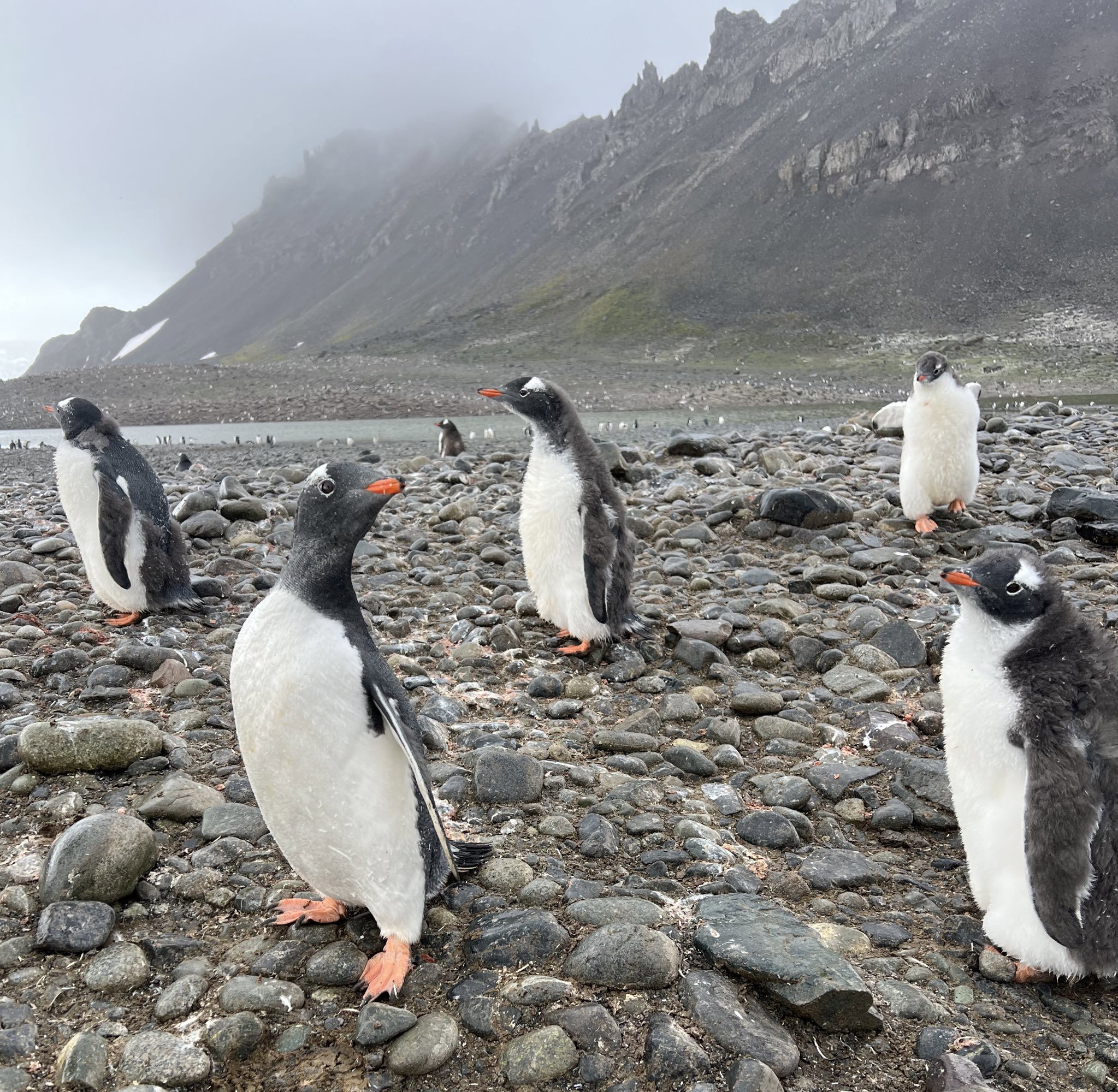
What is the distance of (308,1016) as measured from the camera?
7.64 feet

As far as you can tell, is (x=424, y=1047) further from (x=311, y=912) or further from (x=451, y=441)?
(x=451, y=441)

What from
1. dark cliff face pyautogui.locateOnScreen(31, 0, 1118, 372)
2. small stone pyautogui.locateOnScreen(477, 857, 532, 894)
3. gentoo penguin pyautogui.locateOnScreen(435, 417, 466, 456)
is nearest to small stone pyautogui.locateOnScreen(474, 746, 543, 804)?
small stone pyautogui.locateOnScreen(477, 857, 532, 894)

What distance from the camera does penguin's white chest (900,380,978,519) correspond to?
24.1 ft

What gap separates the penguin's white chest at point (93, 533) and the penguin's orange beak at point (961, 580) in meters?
5.00

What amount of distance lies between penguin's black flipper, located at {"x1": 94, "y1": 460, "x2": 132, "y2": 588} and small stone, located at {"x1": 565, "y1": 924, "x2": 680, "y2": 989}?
444cm

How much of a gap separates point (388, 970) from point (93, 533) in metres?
4.50

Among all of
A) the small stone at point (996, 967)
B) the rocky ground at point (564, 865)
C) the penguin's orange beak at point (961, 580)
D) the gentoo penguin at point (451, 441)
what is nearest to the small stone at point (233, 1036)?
the rocky ground at point (564, 865)

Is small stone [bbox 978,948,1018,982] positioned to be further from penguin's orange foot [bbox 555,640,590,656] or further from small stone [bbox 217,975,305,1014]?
penguin's orange foot [bbox 555,640,590,656]

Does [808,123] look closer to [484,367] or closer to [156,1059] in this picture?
[484,367]

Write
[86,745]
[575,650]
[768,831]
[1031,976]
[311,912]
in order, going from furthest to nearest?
[575,650]
[86,745]
[768,831]
[311,912]
[1031,976]

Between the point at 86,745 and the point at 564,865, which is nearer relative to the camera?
A: the point at 564,865

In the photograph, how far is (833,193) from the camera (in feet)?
298

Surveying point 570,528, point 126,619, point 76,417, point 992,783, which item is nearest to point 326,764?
point 992,783

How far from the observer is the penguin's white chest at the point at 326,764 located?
2.49m
